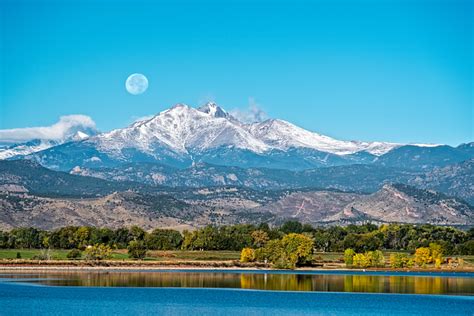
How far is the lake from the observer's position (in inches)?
4621

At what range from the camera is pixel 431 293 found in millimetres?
147000

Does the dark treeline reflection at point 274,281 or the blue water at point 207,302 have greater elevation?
the dark treeline reflection at point 274,281

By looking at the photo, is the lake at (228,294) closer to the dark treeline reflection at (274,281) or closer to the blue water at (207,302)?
the dark treeline reflection at (274,281)

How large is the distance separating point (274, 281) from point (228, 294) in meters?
33.9

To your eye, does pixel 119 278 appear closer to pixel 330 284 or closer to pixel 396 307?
pixel 330 284

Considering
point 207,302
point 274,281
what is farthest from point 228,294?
point 274,281

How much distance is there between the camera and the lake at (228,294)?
11738cm

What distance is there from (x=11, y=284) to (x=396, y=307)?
2538 inches

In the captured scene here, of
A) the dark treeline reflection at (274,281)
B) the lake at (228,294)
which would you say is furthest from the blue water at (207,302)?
the dark treeline reflection at (274,281)

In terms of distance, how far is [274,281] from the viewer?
17250 centimetres

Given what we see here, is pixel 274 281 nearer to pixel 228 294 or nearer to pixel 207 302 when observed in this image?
pixel 228 294

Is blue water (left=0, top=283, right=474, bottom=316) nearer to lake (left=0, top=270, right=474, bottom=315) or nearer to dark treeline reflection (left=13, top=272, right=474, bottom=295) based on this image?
lake (left=0, top=270, right=474, bottom=315)

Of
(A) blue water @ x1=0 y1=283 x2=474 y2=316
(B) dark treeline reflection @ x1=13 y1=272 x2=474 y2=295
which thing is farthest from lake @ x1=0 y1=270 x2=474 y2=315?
(A) blue water @ x1=0 y1=283 x2=474 y2=316

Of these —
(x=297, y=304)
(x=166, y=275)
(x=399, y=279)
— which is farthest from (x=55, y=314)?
(x=399, y=279)
